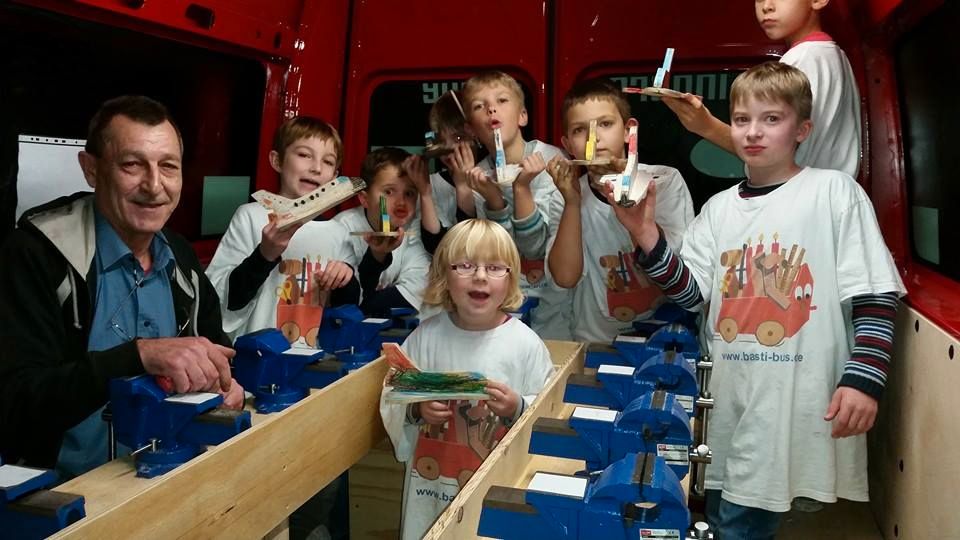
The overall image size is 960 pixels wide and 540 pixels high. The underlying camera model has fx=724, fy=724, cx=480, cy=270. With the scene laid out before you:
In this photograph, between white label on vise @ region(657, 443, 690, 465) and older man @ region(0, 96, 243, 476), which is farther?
older man @ region(0, 96, 243, 476)

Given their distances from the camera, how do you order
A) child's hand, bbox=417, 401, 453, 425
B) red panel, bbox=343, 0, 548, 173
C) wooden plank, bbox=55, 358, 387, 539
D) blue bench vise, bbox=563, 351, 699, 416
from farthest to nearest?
red panel, bbox=343, 0, 548, 173, child's hand, bbox=417, 401, 453, 425, blue bench vise, bbox=563, 351, 699, 416, wooden plank, bbox=55, 358, 387, 539

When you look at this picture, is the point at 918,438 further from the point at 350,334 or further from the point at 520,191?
the point at 350,334

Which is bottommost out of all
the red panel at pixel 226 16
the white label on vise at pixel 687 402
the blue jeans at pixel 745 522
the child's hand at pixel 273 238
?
the blue jeans at pixel 745 522

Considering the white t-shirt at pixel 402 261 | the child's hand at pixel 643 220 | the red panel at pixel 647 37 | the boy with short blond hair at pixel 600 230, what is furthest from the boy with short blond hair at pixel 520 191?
the red panel at pixel 647 37

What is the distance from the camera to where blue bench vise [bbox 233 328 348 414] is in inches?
76.9

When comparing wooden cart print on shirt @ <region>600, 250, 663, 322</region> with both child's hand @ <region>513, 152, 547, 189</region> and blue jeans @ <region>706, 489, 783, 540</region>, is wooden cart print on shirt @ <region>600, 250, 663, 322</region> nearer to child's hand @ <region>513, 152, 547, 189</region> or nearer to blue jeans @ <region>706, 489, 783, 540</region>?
child's hand @ <region>513, 152, 547, 189</region>

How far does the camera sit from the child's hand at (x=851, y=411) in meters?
1.88

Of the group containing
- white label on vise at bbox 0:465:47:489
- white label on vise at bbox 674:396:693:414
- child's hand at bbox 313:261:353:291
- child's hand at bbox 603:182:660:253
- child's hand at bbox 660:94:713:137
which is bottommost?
white label on vise at bbox 0:465:47:489

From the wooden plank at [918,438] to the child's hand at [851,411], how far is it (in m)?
0.17

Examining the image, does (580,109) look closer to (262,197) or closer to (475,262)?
(475,262)

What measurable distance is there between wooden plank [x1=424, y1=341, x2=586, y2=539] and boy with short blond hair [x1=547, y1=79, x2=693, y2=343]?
34 cm

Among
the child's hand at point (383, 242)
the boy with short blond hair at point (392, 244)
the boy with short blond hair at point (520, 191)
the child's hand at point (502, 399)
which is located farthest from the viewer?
the boy with short blond hair at point (392, 244)

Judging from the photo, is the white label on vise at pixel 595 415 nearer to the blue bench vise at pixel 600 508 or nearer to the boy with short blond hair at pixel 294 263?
A: the blue bench vise at pixel 600 508

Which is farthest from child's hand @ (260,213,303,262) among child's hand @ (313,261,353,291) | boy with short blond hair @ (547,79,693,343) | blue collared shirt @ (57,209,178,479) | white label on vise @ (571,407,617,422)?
white label on vise @ (571,407,617,422)
